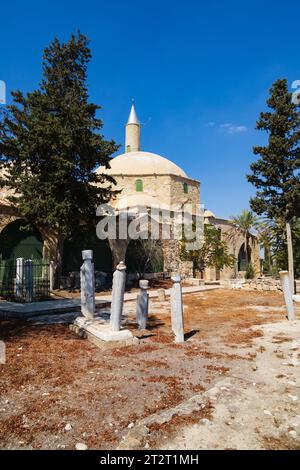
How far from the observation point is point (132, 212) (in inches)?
971

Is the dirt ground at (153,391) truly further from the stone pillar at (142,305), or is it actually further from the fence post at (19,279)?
the fence post at (19,279)

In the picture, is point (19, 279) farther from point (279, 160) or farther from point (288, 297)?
point (279, 160)

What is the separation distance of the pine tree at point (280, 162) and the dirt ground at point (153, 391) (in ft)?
38.5

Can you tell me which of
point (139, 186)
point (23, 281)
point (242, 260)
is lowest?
point (23, 281)

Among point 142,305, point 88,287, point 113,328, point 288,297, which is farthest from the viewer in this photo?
point 288,297

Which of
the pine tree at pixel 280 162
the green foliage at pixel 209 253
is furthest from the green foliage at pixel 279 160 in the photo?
the green foliage at pixel 209 253

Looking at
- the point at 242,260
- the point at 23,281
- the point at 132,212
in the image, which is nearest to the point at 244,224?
the point at 242,260

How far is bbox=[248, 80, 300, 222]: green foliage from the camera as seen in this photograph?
18.1 metres

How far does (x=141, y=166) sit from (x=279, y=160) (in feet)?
66.4

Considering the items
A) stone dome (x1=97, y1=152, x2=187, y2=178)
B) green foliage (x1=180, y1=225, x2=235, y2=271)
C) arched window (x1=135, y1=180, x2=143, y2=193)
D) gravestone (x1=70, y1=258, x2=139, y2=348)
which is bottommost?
gravestone (x1=70, y1=258, x2=139, y2=348)

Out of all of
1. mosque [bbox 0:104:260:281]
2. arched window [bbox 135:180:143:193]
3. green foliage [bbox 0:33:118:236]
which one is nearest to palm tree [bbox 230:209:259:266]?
mosque [bbox 0:104:260:281]

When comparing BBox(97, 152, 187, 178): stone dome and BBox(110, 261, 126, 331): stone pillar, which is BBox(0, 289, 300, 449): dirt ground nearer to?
BBox(110, 261, 126, 331): stone pillar

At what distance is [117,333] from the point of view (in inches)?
272
